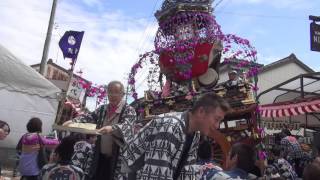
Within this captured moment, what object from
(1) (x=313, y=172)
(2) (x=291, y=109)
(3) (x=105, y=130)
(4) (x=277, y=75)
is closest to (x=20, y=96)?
(2) (x=291, y=109)

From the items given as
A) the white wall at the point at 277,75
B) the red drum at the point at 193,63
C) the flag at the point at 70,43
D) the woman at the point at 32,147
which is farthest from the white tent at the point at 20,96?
the white wall at the point at 277,75

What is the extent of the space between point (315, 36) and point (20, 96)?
8032mm

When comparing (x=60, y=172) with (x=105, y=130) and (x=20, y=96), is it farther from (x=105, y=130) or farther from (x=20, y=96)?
(x=20, y=96)

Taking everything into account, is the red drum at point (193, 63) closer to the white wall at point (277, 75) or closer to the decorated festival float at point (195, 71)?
the decorated festival float at point (195, 71)

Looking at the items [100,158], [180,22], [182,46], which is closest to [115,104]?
[100,158]

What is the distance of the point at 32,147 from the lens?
671cm

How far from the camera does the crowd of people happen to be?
3.19 metres

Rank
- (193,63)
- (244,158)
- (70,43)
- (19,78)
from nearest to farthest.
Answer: (244,158)
(193,63)
(70,43)
(19,78)

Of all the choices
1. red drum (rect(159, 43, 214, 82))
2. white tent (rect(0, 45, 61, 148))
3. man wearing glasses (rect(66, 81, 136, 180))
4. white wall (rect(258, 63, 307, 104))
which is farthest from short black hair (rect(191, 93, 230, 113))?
white wall (rect(258, 63, 307, 104))

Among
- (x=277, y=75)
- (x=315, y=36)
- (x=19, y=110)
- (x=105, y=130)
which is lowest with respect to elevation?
(x=105, y=130)

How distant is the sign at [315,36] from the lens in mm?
10094

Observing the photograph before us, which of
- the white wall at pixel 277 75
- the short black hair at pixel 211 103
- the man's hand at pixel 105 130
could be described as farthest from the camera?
the white wall at pixel 277 75

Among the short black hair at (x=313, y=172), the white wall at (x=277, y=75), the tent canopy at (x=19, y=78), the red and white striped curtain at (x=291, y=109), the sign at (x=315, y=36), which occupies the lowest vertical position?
the short black hair at (x=313, y=172)

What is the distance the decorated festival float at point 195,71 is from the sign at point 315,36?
1622 millimetres
